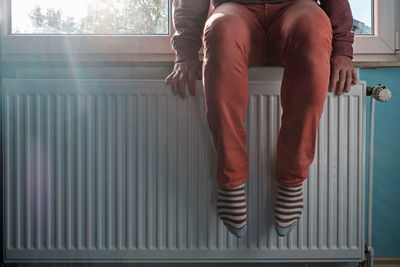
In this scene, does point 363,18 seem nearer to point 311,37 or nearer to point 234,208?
point 311,37

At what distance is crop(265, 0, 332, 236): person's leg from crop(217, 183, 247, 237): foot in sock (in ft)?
0.33

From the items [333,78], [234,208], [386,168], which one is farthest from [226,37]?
[386,168]

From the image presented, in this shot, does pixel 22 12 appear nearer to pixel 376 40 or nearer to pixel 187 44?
pixel 187 44

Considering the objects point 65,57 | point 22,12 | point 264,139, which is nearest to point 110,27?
point 65,57

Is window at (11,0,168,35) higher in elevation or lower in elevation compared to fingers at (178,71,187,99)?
higher

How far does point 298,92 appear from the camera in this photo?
0.92m

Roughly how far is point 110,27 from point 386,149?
0.99 meters

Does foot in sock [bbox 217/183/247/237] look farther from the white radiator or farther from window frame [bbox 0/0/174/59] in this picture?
window frame [bbox 0/0/174/59]

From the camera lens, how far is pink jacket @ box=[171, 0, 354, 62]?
41.4 inches

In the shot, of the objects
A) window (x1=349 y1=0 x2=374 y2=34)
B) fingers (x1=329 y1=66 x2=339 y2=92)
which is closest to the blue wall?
window (x1=349 y1=0 x2=374 y2=34)

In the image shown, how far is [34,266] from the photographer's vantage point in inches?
48.1

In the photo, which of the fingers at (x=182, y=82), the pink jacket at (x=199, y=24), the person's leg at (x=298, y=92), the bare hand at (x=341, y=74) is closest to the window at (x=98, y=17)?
the pink jacket at (x=199, y=24)

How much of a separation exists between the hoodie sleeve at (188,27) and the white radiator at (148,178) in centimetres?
10

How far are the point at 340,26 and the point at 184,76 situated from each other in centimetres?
44
